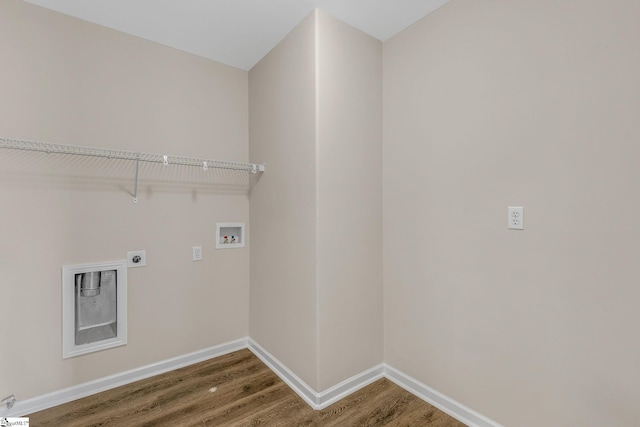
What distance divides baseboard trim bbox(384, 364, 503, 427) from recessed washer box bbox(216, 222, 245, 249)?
64.3 inches

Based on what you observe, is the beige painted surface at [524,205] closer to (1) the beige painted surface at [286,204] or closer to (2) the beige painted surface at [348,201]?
(2) the beige painted surface at [348,201]

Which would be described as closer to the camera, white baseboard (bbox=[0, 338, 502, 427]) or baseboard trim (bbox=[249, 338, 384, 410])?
white baseboard (bbox=[0, 338, 502, 427])

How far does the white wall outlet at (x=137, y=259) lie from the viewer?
211 cm

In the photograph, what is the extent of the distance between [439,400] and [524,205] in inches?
52.0

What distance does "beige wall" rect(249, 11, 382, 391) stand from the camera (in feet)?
6.12

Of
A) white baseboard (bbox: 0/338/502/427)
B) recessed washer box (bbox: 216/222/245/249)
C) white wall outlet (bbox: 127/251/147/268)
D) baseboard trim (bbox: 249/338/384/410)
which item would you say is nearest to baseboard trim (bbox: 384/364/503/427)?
white baseboard (bbox: 0/338/502/427)

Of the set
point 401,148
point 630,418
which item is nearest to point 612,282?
point 630,418

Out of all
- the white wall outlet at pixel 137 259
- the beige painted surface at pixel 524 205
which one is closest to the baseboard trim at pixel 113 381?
the white wall outlet at pixel 137 259

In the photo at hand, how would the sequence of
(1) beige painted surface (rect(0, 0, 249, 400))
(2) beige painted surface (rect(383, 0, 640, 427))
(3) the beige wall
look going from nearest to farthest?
(2) beige painted surface (rect(383, 0, 640, 427))
(1) beige painted surface (rect(0, 0, 249, 400))
(3) the beige wall

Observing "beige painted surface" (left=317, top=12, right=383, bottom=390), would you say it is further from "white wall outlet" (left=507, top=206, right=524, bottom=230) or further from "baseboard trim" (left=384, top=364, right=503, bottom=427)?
"white wall outlet" (left=507, top=206, right=524, bottom=230)

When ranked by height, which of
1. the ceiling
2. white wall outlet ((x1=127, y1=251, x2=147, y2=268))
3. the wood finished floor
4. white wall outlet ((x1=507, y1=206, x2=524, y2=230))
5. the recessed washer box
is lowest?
the wood finished floor

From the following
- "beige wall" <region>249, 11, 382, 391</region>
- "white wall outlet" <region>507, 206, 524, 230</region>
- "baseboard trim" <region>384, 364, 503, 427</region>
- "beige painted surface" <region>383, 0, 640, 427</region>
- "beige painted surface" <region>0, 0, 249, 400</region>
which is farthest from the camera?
"beige wall" <region>249, 11, 382, 391</region>

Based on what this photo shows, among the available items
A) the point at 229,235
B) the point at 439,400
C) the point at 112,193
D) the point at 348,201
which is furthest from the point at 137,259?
the point at 439,400

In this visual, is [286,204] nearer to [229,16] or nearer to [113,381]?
[229,16]
